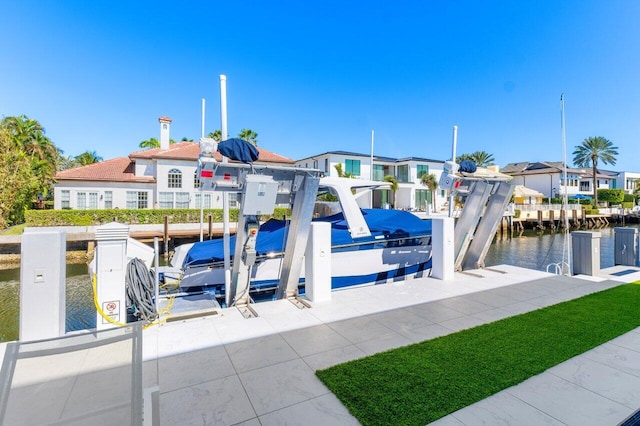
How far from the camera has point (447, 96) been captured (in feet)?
69.4

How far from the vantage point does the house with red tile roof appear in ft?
69.5

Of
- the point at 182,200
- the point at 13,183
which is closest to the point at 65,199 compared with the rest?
the point at 13,183

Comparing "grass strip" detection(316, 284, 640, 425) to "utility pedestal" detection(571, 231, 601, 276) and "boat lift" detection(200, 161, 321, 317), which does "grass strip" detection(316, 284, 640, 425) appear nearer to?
"boat lift" detection(200, 161, 321, 317)

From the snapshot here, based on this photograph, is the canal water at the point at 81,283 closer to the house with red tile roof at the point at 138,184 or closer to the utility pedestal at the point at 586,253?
the utility pedestal at the point at 586,253

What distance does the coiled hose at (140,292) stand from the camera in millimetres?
4469

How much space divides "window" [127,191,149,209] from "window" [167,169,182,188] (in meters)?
2.26

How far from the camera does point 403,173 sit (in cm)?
3306

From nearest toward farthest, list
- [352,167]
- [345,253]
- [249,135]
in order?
[345,253], [352,167], [249,135]

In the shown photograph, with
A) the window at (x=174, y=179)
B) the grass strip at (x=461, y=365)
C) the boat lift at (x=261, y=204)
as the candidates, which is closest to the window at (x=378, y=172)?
the window at (x=174, y=179)

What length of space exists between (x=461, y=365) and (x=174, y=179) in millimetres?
23299

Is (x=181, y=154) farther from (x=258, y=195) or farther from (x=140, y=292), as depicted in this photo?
(x=258, y=195)

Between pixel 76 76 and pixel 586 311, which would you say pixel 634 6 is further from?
pixel 76 76

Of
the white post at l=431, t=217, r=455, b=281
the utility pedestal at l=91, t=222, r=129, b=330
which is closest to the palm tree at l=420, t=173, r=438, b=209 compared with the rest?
the white post at l=431, t=217, r=455, b=281

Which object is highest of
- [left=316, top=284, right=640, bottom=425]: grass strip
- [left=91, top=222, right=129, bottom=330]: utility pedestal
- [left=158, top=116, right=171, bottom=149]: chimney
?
[left=158, top=116, right=171, bottom=149]: chimney
